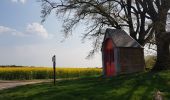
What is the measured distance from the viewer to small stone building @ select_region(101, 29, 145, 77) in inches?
1110

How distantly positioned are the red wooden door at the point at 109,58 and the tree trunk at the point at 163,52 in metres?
3.40

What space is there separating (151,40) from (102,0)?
5895 mm

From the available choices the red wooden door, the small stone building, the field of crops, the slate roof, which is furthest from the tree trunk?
the field of crops

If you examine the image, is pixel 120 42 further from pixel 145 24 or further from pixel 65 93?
pixel 65 93

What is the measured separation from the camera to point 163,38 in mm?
28922

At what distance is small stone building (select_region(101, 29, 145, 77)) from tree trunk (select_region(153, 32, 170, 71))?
52.0 inches

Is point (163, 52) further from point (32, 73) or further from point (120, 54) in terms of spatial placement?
point (32, 73)

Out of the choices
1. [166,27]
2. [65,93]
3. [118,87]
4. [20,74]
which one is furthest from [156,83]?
[20,74]

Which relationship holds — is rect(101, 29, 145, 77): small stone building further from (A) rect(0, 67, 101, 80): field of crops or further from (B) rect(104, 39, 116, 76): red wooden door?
(A) rect(0, 67, 101, 80): field of crops

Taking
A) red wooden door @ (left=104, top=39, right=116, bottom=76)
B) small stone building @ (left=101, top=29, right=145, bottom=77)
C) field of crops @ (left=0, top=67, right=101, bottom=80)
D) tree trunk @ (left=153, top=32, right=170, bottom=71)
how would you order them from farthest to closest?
field of crops @ (left=0, top=67, right=101, bottom=80) < red wooden door @ (left=104, top=39, right=116, bottom=76) < tree trunk @ (left=153, top=32, right=170, bottom=71) < small stone building @ (left=101, top=29, right=145, bottom=77)

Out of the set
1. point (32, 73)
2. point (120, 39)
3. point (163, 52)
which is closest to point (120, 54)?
point (120, 39)

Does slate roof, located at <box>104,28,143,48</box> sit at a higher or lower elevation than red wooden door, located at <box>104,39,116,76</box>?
higher

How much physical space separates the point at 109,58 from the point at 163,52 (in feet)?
14.4

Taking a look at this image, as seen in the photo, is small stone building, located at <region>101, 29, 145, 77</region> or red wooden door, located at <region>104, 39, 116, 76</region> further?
red wooden door, located at <region>104, 39, 116, 76</region>
